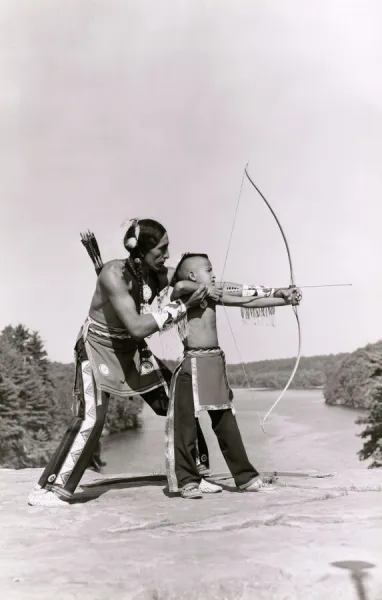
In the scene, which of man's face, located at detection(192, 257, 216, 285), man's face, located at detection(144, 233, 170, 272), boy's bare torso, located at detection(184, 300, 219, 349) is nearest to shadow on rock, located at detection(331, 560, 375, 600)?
boy's bare torso, located at detection(184, 300, 219, 349)

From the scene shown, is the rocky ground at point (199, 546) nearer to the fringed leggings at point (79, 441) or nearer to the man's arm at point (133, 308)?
the fringed leggings at point (79, 441)

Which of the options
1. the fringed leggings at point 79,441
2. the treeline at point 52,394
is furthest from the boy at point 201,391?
the treeline at point 52,394

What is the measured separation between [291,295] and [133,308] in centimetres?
111

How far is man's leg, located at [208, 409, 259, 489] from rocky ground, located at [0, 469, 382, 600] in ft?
0.42

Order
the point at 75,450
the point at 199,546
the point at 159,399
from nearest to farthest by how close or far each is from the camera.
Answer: the point at 199,546 < the point at 75,450 < the point at 159,399

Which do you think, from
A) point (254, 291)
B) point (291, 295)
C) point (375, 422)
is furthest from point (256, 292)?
point (375, 422)

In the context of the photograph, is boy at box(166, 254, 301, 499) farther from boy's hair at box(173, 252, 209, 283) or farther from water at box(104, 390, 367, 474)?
water at box(104, 390, 367, 474)

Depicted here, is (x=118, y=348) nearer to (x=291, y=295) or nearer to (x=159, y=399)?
(x=159, y=399)

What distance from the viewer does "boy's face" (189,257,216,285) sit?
182 inches

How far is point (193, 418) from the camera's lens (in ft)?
14.7

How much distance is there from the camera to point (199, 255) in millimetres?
4684

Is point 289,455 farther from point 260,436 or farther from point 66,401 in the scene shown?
point 66,401

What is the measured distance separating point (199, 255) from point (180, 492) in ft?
5.31

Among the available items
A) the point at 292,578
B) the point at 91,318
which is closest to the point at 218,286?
the point at 91,318
